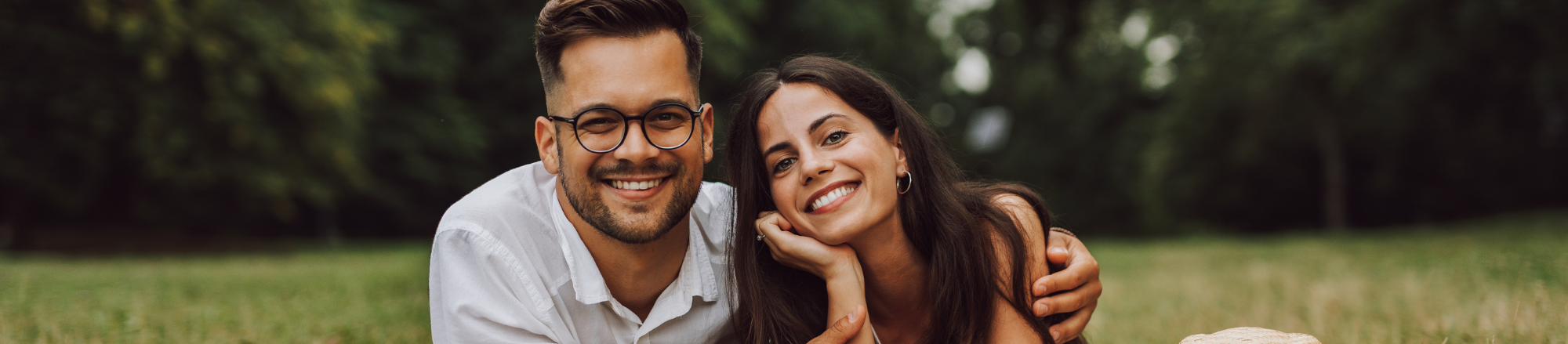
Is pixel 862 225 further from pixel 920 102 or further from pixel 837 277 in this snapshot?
pixel 920 102

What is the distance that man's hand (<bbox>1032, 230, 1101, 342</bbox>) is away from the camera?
3.16 meters

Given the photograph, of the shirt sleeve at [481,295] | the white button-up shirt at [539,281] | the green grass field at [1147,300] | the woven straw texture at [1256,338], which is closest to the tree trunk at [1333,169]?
the green grass field at [1147,300]

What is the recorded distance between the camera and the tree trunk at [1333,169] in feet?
72.8

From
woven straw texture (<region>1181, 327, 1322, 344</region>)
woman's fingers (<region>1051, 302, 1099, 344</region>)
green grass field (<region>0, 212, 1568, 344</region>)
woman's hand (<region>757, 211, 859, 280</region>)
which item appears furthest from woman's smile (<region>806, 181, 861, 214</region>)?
green grass field (<region>0, 212, 1568, 344</region>)

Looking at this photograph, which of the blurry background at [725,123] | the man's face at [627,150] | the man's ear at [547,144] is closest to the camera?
the man's face at [627,150]

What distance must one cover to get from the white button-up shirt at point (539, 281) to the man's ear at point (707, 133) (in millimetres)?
275

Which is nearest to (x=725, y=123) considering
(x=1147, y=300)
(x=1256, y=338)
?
(x=1256, y=338)

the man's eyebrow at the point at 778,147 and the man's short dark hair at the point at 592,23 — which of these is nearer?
the man's short dark hair at the point at 592,23

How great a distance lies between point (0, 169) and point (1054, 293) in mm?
15461

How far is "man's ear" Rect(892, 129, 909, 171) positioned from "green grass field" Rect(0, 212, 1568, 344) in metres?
1.84

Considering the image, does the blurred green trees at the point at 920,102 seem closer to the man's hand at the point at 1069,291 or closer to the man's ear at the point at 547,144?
→ the man's hand at the point at 1069,291

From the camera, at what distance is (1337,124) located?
21.9m

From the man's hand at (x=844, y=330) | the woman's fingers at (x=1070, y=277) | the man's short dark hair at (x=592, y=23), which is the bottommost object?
the man's hand at (x=844, y=330)

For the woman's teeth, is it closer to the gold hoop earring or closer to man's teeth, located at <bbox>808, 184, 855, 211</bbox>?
man's teeth, located at <bbox>808, 184, 855, 211</bbox>
